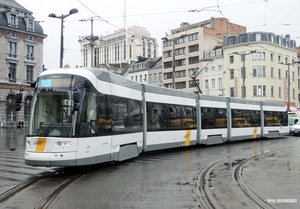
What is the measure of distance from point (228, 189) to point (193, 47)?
210 feet

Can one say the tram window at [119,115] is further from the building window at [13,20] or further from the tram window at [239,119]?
the building window at [13,20]

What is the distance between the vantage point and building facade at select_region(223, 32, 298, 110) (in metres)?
60.4

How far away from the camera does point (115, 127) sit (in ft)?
41.9

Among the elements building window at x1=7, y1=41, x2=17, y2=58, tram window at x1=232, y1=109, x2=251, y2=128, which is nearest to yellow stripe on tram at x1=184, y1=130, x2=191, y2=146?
tram window at x1=232, y1=109, x2=251, y2=128

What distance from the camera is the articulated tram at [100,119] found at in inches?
417

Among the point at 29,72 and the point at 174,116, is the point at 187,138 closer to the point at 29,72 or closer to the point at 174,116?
the point at 174,116

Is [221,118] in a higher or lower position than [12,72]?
lower

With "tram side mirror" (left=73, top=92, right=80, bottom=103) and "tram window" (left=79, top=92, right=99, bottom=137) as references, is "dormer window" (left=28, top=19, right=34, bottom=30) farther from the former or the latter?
"tram side mirror" (left=73, top=92, right=80, bottom=103)

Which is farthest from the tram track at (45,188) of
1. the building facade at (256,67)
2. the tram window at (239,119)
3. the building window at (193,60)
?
the building window at (193,60)

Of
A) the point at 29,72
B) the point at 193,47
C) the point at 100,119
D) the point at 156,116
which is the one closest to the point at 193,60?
the point at 193,47

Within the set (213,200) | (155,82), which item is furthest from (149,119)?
(155,82)

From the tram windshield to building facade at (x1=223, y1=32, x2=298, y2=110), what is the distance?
51070 millimetres

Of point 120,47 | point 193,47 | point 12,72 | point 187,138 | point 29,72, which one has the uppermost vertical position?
point 120,47

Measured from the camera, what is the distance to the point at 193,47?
71188 millimetres
